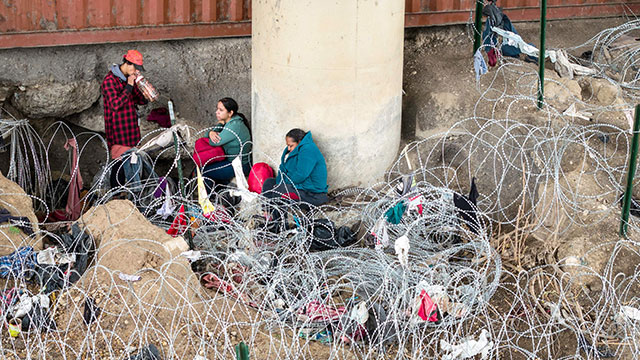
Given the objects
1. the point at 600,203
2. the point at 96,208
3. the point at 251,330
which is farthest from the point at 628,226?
the point at 96,208

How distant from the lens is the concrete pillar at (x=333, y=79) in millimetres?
7734

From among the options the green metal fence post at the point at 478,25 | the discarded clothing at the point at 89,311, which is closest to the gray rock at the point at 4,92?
the discarded clothing at the point at 89,311

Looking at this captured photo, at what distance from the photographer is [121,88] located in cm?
846

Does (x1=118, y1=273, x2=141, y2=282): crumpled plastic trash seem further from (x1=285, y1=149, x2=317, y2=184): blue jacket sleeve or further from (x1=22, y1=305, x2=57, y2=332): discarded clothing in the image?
(x1=285, y1=149, x2=317, y2=184): blue jacket sleeve

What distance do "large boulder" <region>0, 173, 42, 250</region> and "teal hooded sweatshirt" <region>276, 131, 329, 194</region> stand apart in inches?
87.1

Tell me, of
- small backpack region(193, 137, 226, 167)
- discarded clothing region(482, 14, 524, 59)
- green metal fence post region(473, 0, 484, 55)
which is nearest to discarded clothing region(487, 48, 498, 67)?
discarded clothing region(482, 14, 524, 59)

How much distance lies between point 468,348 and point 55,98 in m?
5.20

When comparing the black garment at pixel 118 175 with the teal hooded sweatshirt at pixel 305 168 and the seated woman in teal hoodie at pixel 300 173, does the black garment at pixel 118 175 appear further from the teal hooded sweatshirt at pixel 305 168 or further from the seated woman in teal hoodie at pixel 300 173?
the teal hooded sweatshirt at pixel 305 168

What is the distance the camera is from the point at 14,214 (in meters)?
6.72

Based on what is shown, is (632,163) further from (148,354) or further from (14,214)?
(14,214)

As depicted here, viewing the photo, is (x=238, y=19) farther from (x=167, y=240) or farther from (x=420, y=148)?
(x=167, y=240)

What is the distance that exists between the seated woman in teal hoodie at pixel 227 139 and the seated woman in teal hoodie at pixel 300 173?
646 millimetres

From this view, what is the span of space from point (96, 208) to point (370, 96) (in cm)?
273

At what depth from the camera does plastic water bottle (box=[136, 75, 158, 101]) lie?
27.3ft
